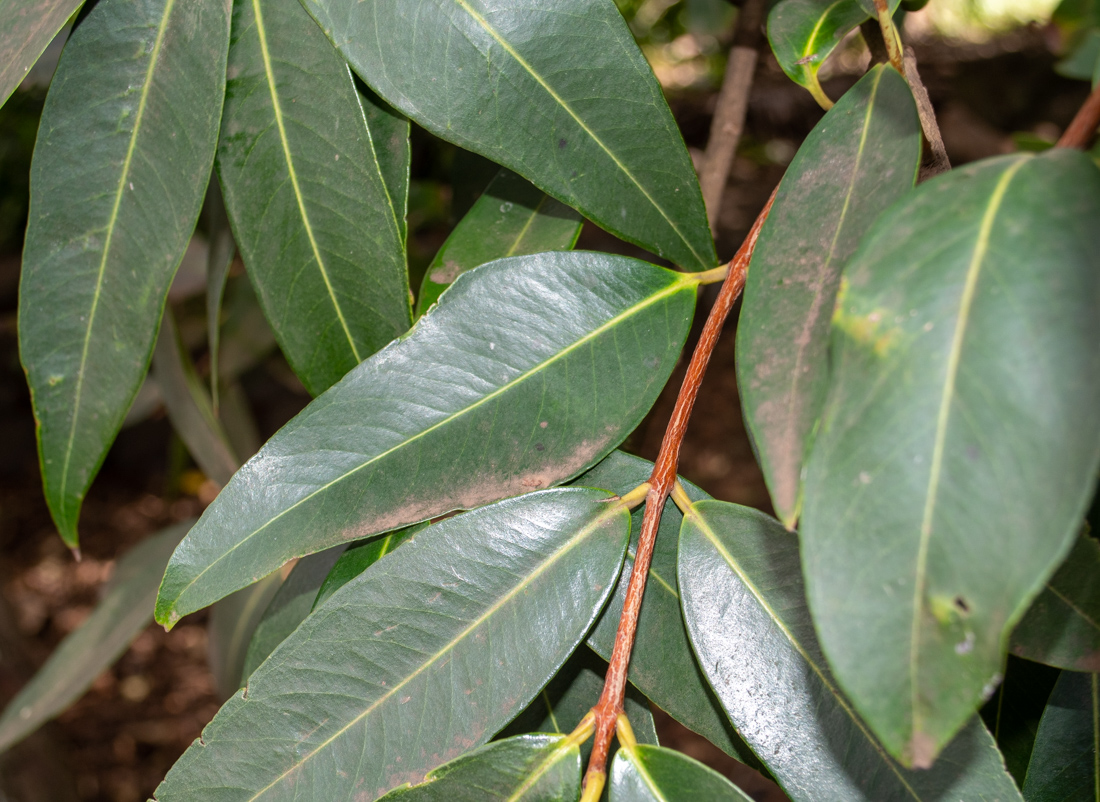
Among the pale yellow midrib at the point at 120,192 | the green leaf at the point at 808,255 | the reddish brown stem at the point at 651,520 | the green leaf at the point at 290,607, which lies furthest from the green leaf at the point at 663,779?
the pale yellow midrib at the point at 120,192

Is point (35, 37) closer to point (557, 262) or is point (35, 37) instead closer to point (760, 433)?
point (557, 262)

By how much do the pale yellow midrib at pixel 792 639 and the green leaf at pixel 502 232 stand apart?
0.76 feet

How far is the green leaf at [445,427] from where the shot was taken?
459mm

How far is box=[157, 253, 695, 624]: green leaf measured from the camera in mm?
459

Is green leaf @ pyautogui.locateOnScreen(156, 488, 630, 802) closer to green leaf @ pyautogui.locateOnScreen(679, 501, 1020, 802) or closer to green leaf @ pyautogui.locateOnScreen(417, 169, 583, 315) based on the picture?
green leaf @ pyautogui.locateOnScreen(679, 501, 1020, 802)

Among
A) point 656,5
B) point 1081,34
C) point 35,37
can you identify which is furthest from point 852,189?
point 656,5

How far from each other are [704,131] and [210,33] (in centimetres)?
169

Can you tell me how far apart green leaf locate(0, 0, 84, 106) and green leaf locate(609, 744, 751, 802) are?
1.66 ft

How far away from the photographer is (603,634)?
0.48 m

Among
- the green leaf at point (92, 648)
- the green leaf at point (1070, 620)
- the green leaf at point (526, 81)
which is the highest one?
the green leaf at point (526, 81)

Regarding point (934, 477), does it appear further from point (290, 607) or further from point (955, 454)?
point (290, 607)

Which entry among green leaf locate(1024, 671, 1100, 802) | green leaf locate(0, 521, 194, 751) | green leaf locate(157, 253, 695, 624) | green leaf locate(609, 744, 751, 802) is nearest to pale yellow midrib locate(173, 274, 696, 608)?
green leaf locate(157, 253, 695, 624)

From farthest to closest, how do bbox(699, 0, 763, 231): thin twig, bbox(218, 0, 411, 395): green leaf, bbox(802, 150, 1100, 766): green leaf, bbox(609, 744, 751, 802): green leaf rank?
bbox(699, 0, 763, 231): thin twig < bbox(218, 0, 411, 395): green leaf < bbox(609, 744, 751, 802): green leaf < bbox(802, 150, 1100, 766): green leaf

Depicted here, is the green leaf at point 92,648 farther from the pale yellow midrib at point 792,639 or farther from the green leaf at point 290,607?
the pale yellow midrib at point 792,639
